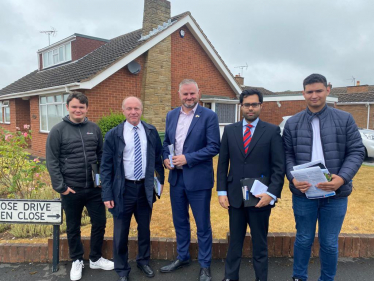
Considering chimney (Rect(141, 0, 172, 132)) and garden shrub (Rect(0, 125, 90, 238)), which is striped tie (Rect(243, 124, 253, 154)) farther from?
chimney (Rect(141, 0, 172, 132))

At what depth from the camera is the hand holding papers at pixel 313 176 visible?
2379mm

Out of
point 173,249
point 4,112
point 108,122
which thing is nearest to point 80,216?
point 173,249

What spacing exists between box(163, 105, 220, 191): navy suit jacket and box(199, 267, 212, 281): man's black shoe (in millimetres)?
892

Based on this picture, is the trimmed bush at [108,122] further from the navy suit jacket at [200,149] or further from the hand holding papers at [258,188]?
the hand holding papers at [258,188]

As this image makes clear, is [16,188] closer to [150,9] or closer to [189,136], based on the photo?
[189,136]

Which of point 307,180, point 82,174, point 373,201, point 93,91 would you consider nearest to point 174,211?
point 82,174

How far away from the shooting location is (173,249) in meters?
3.43

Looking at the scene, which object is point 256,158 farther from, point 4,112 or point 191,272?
point 4,112

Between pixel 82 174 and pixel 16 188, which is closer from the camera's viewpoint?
pixel 82 174

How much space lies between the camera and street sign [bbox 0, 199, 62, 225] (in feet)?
10.4

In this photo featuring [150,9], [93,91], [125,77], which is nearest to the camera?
[93,91]

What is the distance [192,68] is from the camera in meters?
13.4

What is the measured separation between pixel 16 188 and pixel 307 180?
4.68 meters

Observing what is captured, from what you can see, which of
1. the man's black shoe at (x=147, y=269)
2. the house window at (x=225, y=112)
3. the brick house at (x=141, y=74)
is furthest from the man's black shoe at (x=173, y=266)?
the house window at (x=225, y=112)
